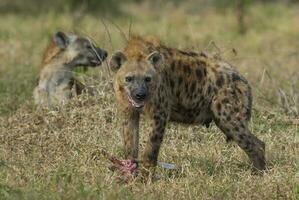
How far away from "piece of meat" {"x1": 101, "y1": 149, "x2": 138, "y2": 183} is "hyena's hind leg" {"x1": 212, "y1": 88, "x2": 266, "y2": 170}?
0.82 meters

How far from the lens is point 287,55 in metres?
13.2

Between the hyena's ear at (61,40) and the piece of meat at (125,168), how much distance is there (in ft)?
10.0

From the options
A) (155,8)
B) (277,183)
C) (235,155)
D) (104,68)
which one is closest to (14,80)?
(104,68)

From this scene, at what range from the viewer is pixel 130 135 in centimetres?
698

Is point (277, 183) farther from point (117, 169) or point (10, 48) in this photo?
point (10, 48)

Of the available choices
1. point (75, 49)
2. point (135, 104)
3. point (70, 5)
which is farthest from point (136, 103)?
point (70, 5)

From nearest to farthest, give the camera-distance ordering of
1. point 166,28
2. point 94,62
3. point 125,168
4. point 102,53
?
point 125,168 → point 102,53 → point 94,62 → point 166,28

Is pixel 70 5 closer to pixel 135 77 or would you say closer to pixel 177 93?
pixel 177 93

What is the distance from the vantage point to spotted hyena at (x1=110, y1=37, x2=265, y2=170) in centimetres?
692

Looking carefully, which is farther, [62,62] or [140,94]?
[62,62]

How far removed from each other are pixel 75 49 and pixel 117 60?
2890 mm

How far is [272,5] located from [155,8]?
7.11 feet

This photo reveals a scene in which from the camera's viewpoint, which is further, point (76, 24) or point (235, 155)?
point (76, 24)

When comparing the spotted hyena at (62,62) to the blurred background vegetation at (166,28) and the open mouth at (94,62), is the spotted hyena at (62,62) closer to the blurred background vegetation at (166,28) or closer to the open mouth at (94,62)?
the open mouth at (94,62)
